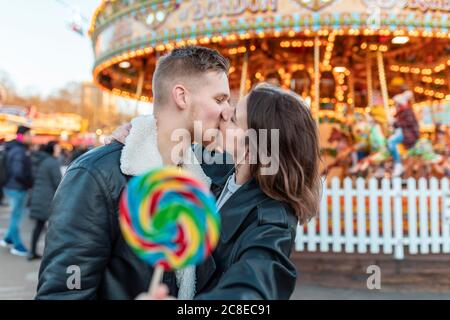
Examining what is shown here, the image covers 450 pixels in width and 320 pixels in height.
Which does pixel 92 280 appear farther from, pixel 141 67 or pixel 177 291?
pixel 141 67

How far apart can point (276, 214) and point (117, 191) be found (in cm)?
58

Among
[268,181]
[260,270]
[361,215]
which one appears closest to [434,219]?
[361,215]

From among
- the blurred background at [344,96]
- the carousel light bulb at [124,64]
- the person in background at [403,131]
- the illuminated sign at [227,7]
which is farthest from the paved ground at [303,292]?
the carousel light bulb at [124,64]

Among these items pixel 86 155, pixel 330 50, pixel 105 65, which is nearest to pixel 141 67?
pixel 105 65

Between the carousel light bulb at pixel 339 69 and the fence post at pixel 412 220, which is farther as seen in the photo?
the carousel light bulb at pixel 339 69

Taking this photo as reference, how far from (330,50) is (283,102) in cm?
890

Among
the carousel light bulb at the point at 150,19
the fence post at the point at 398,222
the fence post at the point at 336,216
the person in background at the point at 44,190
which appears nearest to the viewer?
the fence post at the point at 398,222

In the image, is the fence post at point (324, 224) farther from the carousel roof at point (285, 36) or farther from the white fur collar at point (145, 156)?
the white fur collar at point (145, 156)

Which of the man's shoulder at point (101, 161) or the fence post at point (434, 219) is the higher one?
the man's shoulder at point (101, 161)

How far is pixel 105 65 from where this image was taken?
1053 centimetres

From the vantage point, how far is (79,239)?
1490 millimetres

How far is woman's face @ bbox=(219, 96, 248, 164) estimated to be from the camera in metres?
1.72

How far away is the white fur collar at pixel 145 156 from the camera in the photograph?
1595 mm

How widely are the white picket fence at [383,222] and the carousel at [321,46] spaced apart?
242 cm
